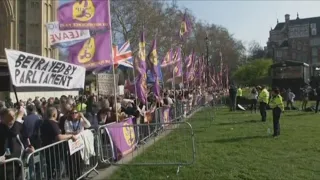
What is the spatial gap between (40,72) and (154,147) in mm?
4993

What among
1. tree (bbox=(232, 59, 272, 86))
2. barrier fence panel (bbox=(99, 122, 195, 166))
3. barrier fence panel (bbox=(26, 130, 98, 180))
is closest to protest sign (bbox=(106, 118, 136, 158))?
barrier fence panel (bbox=(99, 122, 195, 166))

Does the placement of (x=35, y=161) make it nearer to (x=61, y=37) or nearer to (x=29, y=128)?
(x=29, y=128)

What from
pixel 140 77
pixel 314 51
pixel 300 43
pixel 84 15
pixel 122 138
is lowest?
pixel 122 138

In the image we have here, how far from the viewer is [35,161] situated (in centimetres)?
693

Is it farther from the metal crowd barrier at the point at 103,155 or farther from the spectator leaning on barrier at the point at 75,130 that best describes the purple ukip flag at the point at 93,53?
the spectator leaning on barrier at the point at 75,130

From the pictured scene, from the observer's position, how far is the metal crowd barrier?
6734 millimetres

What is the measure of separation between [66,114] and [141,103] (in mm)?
7221

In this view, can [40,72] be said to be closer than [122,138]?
Yes

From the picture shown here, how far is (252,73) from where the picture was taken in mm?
95562

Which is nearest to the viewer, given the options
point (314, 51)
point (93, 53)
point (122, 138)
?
point (122, 138)

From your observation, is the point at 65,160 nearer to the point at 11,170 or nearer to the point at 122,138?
the point at 11,170

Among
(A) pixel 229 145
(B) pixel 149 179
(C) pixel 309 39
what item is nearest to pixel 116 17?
(A) pixel 229 145

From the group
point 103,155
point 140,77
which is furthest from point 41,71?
point 140,77

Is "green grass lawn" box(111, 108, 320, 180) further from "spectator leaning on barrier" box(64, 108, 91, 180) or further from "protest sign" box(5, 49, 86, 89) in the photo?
"protest sign" box(5, 49, 86, 89)
